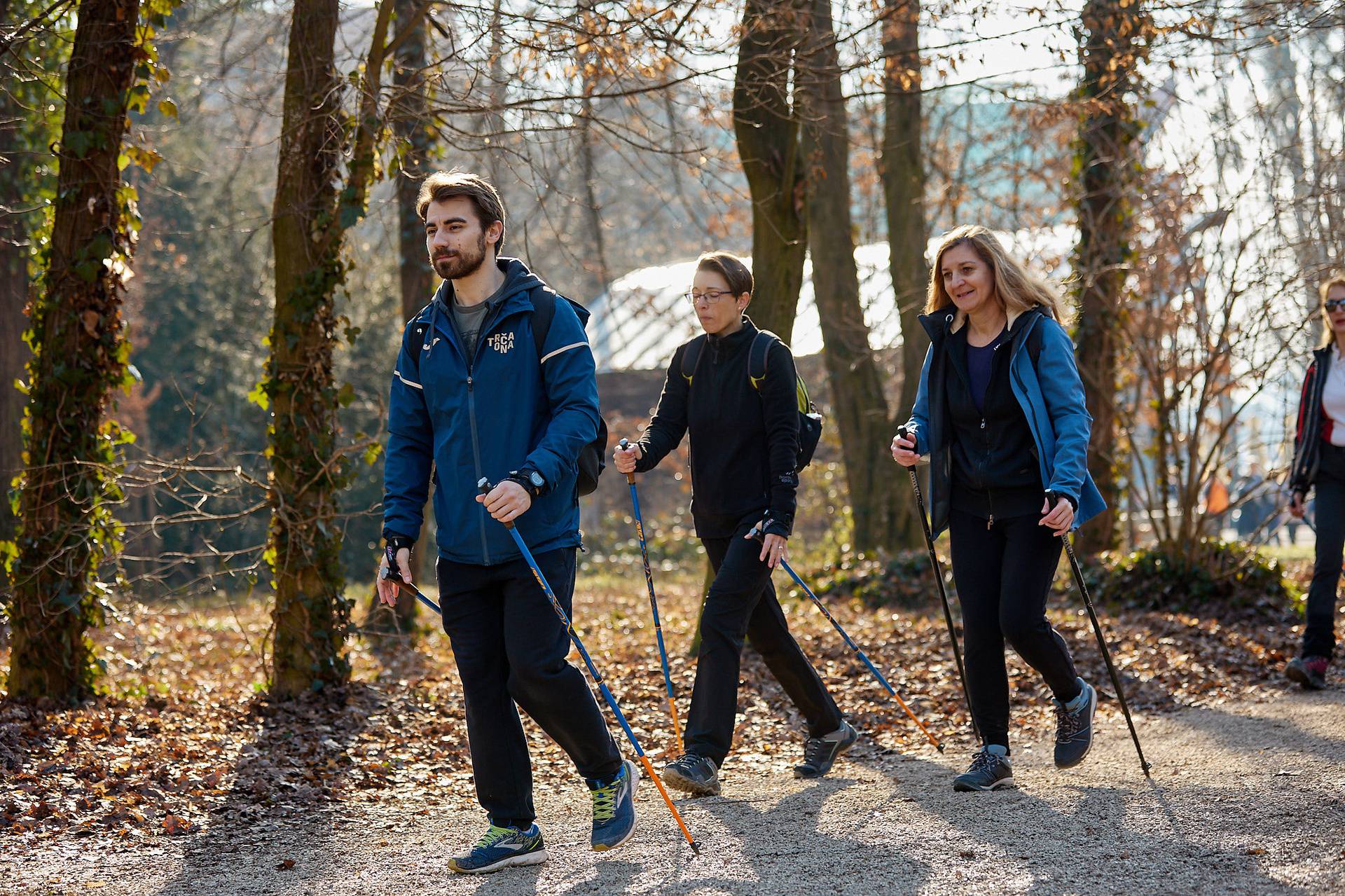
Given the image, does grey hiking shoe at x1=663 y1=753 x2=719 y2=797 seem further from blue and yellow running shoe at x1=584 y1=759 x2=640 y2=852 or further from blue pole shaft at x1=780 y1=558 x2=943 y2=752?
blue pole shaft at x1=780 y1=558 x2=943 y2=752

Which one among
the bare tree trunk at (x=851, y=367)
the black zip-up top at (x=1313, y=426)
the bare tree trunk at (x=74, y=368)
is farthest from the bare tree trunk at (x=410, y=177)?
the black zip-up top at (x=1313, y=426)

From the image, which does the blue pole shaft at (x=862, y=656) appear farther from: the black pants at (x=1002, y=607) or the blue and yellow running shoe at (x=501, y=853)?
the blue and yellow running shoe at (x=501, y=853)

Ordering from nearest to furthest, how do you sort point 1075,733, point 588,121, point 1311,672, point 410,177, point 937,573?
point 1075,733, point 937,573, point 1311,672, point 410,177, point 588,121

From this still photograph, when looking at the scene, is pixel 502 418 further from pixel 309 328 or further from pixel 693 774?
pixel 309 328

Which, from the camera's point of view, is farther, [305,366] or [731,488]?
[305,366]

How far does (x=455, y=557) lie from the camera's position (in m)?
4.41

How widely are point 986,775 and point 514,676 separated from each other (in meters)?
2.03

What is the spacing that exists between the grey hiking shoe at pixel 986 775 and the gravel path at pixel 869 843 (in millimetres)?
60

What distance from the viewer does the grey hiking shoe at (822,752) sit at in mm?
6023

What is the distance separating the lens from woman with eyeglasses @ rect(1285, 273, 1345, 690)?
291 inches

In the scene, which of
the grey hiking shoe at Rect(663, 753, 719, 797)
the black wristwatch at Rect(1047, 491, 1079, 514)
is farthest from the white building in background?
the grey hiking shoe at Rect(663, 753, 719, 797)

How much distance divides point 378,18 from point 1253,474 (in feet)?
24.8

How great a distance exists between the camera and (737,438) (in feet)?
18.6

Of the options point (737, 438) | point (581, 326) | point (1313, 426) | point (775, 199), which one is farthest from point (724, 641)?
point (775, 199)
